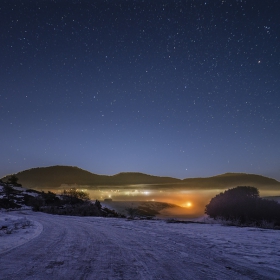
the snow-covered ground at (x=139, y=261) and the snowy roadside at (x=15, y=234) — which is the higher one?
the snow-covered ground at (x=139, y=261)

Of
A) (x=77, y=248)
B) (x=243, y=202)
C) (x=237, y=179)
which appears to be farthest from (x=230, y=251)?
(x=237, y=179)

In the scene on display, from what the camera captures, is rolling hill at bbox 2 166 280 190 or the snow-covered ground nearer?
the snow-covered ground

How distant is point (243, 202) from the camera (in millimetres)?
19453

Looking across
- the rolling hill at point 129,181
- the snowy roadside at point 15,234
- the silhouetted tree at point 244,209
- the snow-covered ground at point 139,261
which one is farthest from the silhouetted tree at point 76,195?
the rolling hill at point 129,181

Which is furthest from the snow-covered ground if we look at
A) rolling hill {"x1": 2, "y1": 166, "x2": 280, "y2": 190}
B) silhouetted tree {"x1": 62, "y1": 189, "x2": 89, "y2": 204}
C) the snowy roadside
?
rolling hill {"x1": 2, "y1": 166, "x2": 280, "y2": 190}

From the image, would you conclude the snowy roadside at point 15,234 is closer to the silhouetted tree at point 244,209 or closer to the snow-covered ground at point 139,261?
the snow-covered ground at point 139,261

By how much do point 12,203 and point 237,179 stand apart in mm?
155515

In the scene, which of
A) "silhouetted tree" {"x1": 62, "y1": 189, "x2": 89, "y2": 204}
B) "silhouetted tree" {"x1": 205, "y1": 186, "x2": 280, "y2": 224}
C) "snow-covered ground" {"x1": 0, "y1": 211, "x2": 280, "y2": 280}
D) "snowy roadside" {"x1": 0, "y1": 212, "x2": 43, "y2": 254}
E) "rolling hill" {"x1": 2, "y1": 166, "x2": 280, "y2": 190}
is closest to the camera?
"snow-covered ground" {"x1": 0, "y1": 211, "x2": 280, "y2": 280}

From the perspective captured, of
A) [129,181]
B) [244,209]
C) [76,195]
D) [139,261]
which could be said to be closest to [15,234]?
[139,261]

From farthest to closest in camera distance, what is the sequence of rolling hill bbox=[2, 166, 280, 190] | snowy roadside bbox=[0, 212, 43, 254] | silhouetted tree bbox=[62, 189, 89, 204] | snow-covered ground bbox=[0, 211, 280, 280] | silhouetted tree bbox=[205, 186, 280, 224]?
rolling hill bbox=[2, 166, 280, 190] → silhouetted tree bbox=[62, 189, 89, 204] → silhouetted tree bbox=[205, 186, 280, 224] → snowy roadside bbox=[0, 212, 43, 254] → snow-covered ground bbox=[0, 211, 280, 280]

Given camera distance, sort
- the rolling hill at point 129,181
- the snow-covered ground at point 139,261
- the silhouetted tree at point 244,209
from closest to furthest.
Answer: the snow-covered ground at point 139,261 < the silhouetted tree at point 244,209 < the rolling hill at point 129,181

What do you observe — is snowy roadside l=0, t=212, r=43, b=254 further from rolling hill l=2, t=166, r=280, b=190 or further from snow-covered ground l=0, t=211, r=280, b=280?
rolling hill l=2, t=166, r=280, b=190

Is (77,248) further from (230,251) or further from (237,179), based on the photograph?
(237,179)

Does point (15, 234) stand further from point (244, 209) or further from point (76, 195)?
point (76, 195)
